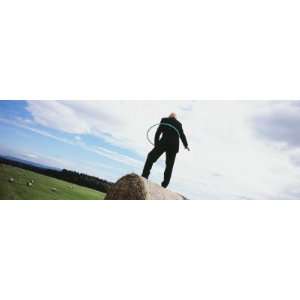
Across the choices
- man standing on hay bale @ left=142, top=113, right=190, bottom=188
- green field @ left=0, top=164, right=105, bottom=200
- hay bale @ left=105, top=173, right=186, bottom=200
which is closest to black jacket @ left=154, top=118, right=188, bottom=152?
man standing on hay bale @ left=142, top=113, right=190, bottom=188

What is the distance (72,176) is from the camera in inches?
193

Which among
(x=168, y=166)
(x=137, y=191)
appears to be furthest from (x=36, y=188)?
(x=168, y=166)

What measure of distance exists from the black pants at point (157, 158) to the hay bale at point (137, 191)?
18 centimetres

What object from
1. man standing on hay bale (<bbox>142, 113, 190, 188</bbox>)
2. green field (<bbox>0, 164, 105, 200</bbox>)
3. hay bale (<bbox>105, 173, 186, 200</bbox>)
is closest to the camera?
hay bale (<bbox>105, 173, 186, 200</bbox>)

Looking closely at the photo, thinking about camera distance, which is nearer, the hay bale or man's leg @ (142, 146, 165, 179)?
the hay bale

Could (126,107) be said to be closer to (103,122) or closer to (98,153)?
(103,122)

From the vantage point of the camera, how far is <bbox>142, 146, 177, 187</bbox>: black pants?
486 centimetres

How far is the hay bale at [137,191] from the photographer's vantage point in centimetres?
450

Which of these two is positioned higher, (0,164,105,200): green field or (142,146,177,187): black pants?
(142,146,177,187): black pants

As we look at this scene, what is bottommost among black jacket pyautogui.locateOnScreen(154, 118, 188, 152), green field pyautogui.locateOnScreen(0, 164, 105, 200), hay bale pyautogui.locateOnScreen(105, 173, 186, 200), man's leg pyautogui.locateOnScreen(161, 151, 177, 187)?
green field pyautogui.locateOnScreen(0, 164, 105, 200)

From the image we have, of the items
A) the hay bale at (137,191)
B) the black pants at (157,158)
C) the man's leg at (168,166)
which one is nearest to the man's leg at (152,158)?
the black pants at (157,158)

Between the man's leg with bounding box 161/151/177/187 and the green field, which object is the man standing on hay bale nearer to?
the man's leg with bounding box 161/151/177/187
